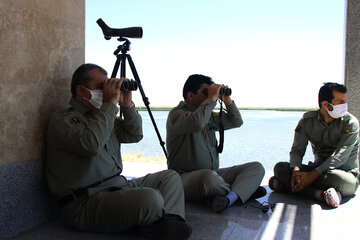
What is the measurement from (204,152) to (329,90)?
114 centimetres

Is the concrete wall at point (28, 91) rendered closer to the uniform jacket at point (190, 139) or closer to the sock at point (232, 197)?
the uniform jacket at point (190, 139)

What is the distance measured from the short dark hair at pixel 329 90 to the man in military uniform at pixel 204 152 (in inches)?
27.4

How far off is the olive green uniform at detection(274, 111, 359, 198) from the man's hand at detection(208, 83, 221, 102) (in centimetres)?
89

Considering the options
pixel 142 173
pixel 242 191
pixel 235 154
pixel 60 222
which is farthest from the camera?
pixel 235 154

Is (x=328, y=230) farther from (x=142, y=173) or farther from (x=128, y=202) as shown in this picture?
(x=142, y=173)

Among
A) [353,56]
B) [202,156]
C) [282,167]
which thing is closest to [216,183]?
[202,156]

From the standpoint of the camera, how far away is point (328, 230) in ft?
6.93

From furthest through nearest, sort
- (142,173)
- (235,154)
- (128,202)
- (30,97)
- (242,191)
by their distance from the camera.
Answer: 1. (235,154)
2. (142,173)
3. (242,191)
4. (30,97)
5. (128,202)

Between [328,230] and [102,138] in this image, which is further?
[328,230]

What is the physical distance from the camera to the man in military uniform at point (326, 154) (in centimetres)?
278

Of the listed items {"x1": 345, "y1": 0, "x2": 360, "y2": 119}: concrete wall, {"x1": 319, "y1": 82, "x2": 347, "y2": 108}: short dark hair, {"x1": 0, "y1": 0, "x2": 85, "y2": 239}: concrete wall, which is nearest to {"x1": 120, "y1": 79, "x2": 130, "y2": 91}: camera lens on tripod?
{"x1": 0, "y1": 0, "x2": 85, "y2": 239}: concrete wall

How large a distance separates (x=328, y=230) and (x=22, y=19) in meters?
2.16

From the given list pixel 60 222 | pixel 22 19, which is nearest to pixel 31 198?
pixel 60 222

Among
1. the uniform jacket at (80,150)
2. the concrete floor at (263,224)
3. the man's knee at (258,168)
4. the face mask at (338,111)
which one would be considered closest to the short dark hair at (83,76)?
the uniform jacket at (80,150)
